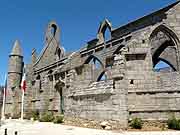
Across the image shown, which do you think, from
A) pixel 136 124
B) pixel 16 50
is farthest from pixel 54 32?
pixel 136 124

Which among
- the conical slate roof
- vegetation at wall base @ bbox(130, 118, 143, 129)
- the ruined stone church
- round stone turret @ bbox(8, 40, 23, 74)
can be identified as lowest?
vegetation at wall base @ bbox(130, 118, 143, 129)

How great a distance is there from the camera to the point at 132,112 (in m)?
10.3

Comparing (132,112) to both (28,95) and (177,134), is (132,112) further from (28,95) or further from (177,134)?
(28,95)

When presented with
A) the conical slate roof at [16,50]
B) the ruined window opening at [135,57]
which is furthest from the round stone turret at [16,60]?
the ruined window opening at [135,57]

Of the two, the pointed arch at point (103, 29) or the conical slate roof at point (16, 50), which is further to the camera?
the conical slate roof at point (16, 50)

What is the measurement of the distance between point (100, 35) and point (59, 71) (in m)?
7.60

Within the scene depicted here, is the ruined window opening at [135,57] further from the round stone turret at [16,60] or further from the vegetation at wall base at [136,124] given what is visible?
the round stone turret at [16,60]

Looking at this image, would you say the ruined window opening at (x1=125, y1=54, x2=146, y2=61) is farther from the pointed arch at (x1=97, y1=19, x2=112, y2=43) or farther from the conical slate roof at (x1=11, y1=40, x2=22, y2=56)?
the conical slate roof at (x1=11, y1=40, x2=22, y2=56)

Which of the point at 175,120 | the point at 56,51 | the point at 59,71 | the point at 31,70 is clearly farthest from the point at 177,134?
the point at 56,51

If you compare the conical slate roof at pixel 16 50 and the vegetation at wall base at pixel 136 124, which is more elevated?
the conical slate roof at pixel 16 50

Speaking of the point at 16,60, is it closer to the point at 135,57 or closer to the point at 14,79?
the point at 14,79


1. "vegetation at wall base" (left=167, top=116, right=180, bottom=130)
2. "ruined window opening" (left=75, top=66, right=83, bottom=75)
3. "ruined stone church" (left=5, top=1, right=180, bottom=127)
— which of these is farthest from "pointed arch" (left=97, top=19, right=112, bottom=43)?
"vegetation at wall base" (left=167, top=116, right=180, bottom=130)

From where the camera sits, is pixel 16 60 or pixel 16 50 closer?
pixel 16 60

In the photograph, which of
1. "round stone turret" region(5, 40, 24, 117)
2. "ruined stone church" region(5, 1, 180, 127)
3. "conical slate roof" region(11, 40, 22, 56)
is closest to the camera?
"ruined stone church" region(5, 1, 180, 127)
